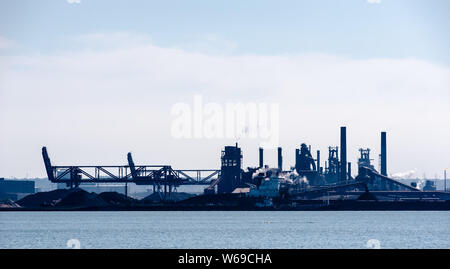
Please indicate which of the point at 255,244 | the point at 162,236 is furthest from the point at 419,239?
the point at 162,236

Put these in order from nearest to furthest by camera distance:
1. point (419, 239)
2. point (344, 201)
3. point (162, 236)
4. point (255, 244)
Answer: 1. point (255, 244)
2. point (419, 239)
3. point (162, 236)
4. point (344, 201)

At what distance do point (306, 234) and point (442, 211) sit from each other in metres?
117

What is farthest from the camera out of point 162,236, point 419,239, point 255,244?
point 162,236

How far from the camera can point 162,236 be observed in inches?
3216
